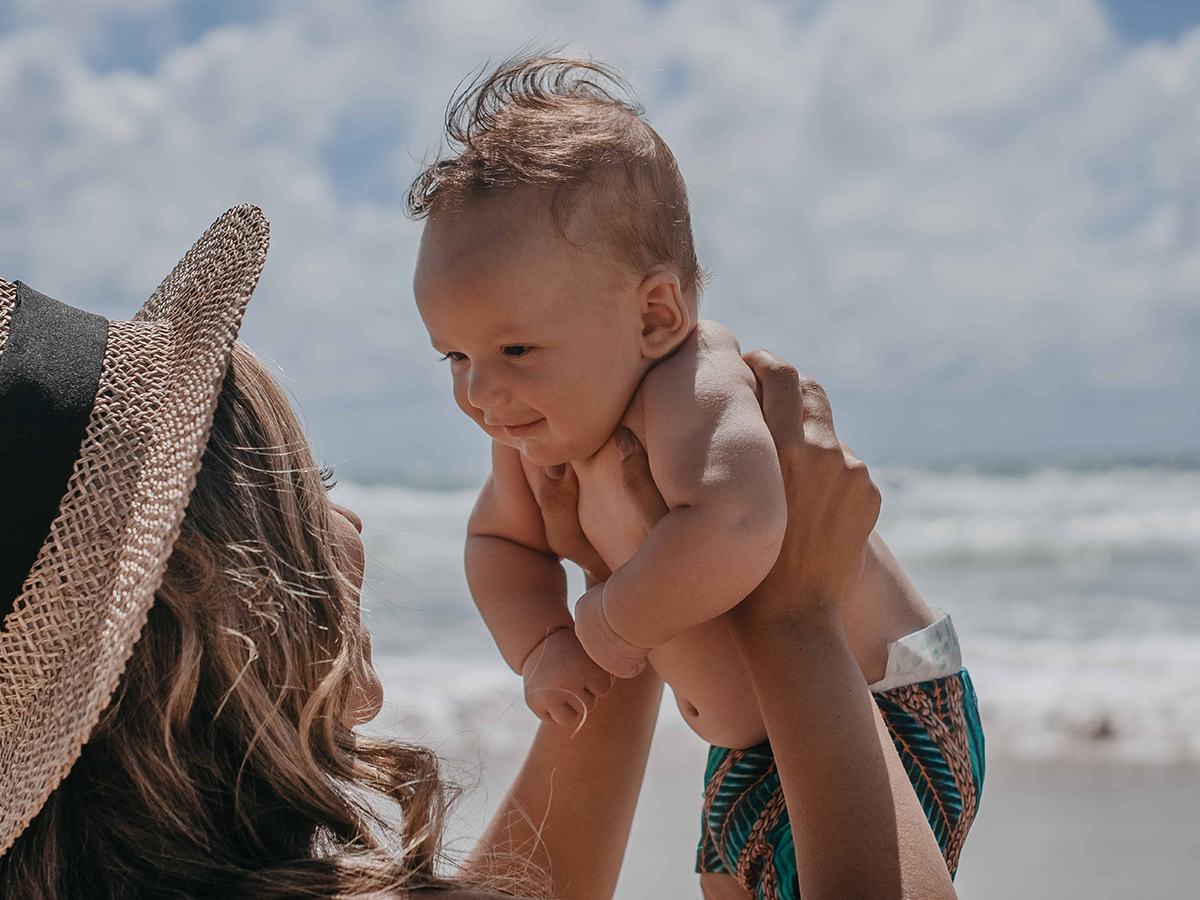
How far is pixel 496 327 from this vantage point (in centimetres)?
156

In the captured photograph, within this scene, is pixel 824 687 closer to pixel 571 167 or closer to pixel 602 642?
pixel 602 642

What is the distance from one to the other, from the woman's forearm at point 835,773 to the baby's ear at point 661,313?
479 mm

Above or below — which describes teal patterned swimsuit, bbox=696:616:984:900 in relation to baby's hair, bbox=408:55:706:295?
below

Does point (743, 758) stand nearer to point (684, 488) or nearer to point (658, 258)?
point (684, 488)

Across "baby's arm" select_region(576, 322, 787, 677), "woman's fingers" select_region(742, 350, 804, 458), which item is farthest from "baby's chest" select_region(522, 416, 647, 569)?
"woman's fingers" select_region(742, 350, 804, 458)

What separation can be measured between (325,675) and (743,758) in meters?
→ 0.77

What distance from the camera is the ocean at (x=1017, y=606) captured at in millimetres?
5008

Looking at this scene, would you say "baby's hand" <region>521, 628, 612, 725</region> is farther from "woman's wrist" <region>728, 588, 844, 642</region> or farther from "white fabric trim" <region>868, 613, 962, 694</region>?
"white fabric trim" <region>868, 613, 962, 694</region>

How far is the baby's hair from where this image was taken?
5.24 ft

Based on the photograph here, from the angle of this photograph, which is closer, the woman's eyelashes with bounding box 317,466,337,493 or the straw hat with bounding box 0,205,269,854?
the straw hat with bounding box 0,205,269,854

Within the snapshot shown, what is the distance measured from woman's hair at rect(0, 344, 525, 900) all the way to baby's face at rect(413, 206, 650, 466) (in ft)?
1.24

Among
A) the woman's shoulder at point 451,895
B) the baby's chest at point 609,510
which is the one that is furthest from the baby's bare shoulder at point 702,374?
the woman's shoulder at point 451,895

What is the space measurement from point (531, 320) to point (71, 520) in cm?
73

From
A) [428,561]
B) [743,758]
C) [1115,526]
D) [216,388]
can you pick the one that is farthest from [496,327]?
[1115,526]
